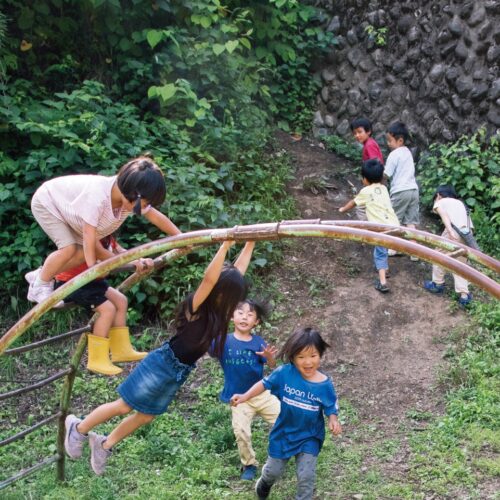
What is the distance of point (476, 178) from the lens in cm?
843

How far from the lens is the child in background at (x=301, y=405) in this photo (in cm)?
427

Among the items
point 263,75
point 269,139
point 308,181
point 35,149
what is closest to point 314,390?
point 35,149

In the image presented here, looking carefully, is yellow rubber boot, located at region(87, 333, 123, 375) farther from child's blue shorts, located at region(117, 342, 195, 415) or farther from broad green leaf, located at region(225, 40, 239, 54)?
broad green leaf, located at region(225, 40, 239, 54)

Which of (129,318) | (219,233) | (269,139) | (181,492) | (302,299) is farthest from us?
(269,139)

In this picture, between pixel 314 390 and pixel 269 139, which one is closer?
pixel 314 390

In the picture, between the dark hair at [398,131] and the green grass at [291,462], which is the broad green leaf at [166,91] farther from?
the green grass at [291,462]

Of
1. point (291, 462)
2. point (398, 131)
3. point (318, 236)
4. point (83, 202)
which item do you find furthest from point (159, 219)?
point (398, 131)

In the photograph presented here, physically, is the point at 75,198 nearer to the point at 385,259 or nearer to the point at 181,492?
the point at 181,492

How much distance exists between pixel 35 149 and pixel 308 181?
10.5ft

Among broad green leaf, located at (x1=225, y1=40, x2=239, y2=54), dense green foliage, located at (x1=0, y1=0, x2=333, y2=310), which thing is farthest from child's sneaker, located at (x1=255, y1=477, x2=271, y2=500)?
broad green leaf, located at (x1=225, y1=40, x2=239, y2=54)

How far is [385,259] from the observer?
7668 millimetres

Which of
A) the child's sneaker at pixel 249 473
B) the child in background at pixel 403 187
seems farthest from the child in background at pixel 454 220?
the child's sneaker at pixel 249 473

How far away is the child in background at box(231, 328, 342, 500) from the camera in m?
4.27

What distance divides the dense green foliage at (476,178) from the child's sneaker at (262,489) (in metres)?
4.41
